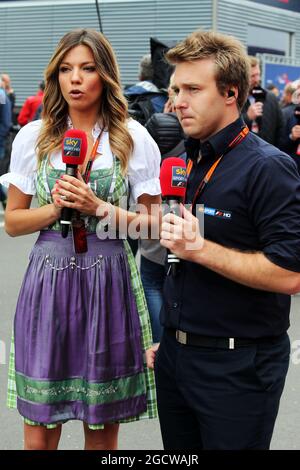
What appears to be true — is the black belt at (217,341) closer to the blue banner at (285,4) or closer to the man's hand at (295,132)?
the man's hand at (295,132)

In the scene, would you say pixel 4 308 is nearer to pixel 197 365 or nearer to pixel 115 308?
pixel 115 308

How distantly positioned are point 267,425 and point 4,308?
419 centimetres

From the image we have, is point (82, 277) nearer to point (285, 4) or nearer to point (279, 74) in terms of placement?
point (279, 74)

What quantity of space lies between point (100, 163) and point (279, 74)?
469 inches

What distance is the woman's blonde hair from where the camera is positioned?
105 inches

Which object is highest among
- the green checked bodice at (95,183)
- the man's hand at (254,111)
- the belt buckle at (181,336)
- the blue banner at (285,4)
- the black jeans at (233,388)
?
the green checked bodice at (95,183)

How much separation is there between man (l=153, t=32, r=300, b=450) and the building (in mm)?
15054

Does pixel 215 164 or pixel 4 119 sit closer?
pixel 215 164

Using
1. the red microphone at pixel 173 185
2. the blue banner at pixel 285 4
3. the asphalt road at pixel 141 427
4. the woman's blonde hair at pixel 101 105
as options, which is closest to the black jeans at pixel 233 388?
the red microphone at pixel 173 185

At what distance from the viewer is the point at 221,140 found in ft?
6.77

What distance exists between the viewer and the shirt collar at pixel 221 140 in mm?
2063

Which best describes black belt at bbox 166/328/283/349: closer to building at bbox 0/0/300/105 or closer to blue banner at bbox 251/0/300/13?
building at bbox 0/0/300/105

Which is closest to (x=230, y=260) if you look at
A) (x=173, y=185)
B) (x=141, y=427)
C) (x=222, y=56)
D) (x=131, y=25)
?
(x=173, y=185)

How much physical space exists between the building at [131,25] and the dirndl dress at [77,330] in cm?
1462
